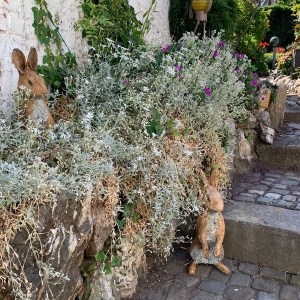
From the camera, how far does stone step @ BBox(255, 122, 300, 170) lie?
440 cm

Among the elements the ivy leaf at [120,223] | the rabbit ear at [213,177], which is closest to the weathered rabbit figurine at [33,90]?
the ivy leaf at [120,223]

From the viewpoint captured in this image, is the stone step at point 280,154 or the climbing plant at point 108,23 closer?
the climbing plant at point 108,23

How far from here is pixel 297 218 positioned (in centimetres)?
296

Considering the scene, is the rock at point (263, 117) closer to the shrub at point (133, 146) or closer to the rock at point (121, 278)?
the shrub at point (133, 146)

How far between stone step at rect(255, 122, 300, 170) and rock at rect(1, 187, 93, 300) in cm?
312

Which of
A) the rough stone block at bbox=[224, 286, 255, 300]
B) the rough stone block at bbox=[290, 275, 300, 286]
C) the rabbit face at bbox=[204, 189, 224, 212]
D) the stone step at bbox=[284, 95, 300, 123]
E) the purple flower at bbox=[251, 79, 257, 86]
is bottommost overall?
the rough stone block at bbox=[224, 286, 255, 300]

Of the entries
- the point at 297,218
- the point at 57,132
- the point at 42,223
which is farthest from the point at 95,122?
the point at 297,218

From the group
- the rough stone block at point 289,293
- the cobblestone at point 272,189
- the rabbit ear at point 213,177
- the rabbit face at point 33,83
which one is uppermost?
the rabbit face at point 33,83

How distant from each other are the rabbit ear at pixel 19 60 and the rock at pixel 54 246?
36.2 inches

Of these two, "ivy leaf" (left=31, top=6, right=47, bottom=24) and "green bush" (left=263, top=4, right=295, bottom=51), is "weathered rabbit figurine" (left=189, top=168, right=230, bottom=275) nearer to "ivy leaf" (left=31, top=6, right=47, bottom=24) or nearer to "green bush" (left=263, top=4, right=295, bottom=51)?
"ivy leaf" (left=31, top=6, right=47, bottom=24)

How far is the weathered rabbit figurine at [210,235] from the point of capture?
279 cm

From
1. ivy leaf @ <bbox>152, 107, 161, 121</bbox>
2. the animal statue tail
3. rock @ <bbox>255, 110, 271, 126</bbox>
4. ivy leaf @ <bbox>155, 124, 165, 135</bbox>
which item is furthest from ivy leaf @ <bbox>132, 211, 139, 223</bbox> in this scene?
rock @ <bbox>255, 110, 271, 126</bbox>

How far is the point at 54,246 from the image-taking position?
1.72 metres

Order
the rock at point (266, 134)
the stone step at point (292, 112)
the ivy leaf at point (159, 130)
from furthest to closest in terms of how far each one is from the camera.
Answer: the stone step at point (292, 112), the rock at point (266, 134), the ivy leaf at point (159, 130)
